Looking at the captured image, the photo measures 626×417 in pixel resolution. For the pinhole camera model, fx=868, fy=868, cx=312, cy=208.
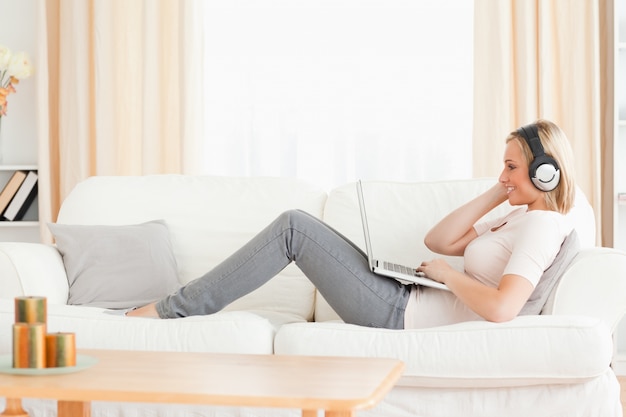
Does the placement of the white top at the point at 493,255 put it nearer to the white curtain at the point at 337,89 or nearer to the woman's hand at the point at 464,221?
the woman's hand at the point at 464,221

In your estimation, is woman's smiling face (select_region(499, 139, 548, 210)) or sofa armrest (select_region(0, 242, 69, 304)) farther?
sofa armrest (select_region(0, 242, 69, 304))

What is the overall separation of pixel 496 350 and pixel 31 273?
1.48 m

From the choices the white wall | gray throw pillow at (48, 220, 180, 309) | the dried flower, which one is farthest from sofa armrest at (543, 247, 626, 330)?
the white wall

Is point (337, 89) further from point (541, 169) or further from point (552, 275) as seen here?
point (552, 275)

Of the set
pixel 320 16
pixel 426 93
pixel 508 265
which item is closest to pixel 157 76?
pixel 320 16

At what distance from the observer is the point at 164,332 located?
2.43 meters

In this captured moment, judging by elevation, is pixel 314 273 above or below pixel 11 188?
below

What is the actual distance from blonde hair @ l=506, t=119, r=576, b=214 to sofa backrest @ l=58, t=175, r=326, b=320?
0.94m

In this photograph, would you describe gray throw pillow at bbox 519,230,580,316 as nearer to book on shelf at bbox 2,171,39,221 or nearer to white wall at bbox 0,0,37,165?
book on shelf at bbox 2,171,39,221

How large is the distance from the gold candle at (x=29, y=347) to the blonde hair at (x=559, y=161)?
148cm

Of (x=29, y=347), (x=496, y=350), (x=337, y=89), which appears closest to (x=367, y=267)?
(x=496, y=350)

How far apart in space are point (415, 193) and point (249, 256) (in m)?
0.82

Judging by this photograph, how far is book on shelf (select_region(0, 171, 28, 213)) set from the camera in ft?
14.0

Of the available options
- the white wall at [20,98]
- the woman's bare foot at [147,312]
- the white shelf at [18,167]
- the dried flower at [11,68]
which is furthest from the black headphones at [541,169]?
the white wall at [20,98]
